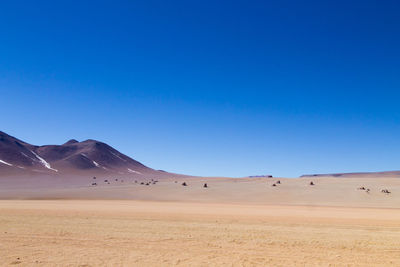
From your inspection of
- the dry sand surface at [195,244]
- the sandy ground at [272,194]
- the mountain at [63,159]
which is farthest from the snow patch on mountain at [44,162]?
the dry sand surface at [195,244]

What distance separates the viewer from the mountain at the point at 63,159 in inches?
4366

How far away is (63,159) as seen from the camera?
421 ft

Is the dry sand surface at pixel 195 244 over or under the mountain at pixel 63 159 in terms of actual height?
under

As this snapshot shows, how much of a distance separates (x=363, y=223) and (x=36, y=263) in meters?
15.7

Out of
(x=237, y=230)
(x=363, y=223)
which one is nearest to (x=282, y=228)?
(x=237, y=230)

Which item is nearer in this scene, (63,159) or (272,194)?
(272,194)

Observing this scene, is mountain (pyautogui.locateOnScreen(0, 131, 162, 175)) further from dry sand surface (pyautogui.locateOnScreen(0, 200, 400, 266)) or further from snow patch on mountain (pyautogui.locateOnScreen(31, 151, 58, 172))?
dry sand surface (pyautogui.locateOnScreen(0, 200, 400, 266))

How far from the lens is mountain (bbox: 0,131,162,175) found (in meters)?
111

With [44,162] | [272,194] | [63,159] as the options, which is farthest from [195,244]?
[63,159]

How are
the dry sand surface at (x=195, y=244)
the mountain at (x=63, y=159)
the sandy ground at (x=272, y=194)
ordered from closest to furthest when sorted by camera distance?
the dry sand surface at (x=195, y=244) → the sandy ground at (x=272, y=194) → the mountain at (x=63, y=159)

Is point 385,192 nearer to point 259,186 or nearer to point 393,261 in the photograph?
point 259,186

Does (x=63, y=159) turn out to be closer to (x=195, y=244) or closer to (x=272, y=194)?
(x=272, y=194)

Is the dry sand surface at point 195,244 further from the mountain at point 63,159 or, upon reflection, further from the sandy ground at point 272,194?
the mountain at point 63,159

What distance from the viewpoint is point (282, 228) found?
16.4 m
